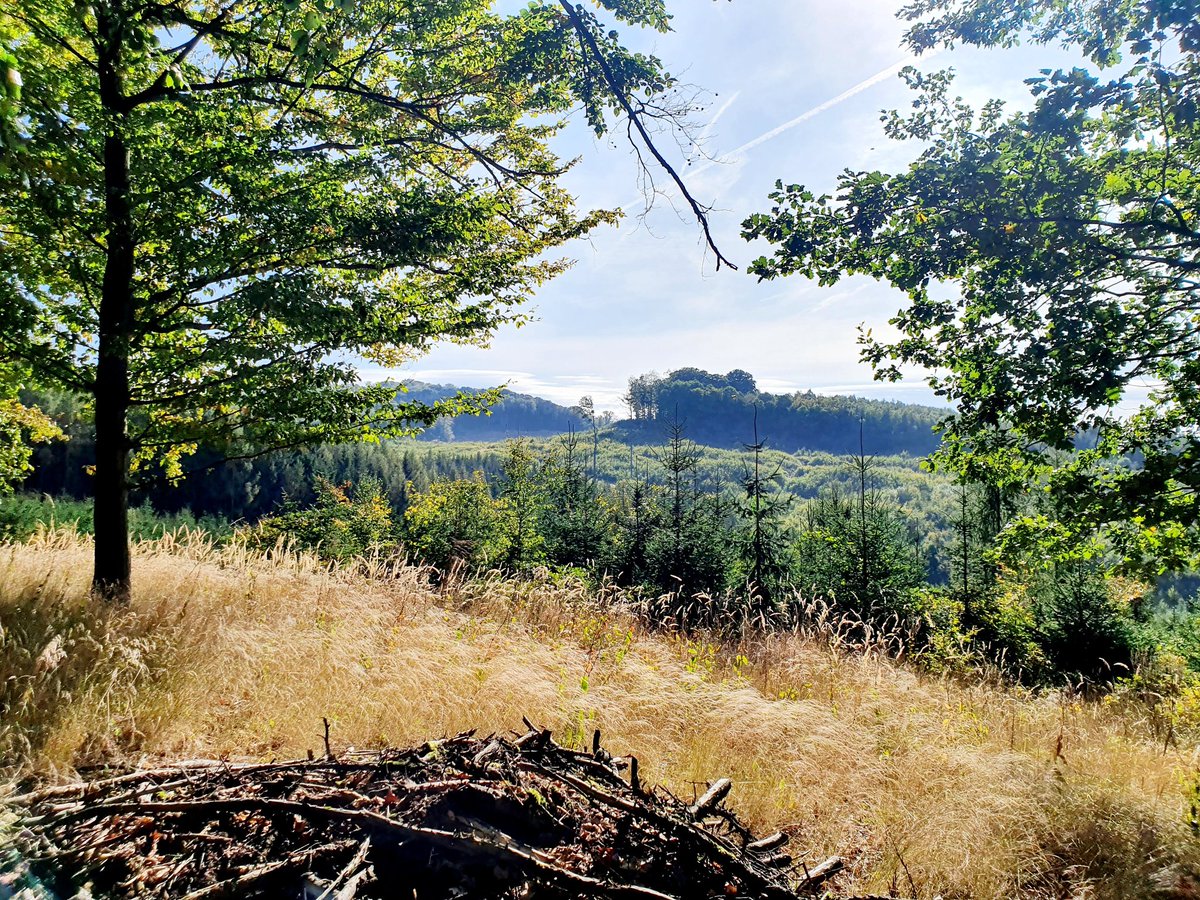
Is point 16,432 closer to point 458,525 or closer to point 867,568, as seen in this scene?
point 458,525

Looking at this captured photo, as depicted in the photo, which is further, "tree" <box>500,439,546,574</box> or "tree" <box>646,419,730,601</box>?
"tree" <box>646,419,730,601</box>

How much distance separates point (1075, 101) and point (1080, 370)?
2246 millimetres

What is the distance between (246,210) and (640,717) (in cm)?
541

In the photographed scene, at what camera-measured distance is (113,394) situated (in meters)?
5.09

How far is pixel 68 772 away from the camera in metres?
2.89

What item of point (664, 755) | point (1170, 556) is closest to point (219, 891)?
point (664, 755)

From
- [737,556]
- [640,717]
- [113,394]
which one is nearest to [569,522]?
[737,556]

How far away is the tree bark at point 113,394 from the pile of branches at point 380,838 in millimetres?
3391

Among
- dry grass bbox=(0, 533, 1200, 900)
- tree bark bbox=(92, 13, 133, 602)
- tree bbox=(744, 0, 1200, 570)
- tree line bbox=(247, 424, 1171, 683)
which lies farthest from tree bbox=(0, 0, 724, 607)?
tree line bbox=(247, 424, 1171, 683)

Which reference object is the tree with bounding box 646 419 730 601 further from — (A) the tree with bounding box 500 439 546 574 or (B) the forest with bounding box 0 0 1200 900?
(B) the forest with bounding box 0 0 1200 900

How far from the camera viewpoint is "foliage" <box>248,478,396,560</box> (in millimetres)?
16203

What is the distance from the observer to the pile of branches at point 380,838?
1.87 metres

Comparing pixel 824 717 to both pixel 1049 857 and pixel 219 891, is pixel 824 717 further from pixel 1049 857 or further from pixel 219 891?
pixel 219 891

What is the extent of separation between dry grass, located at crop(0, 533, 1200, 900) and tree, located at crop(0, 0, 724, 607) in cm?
120
